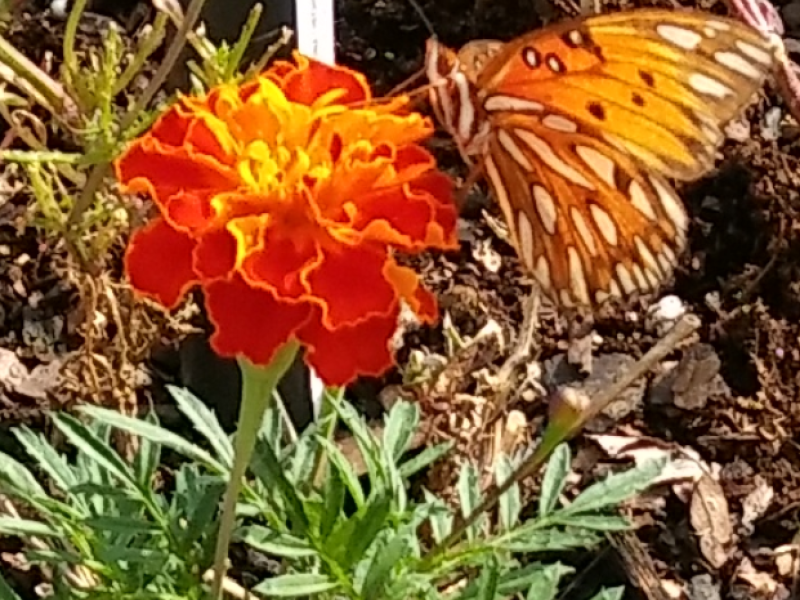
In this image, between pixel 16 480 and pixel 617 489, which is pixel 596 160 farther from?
pixel 16 480

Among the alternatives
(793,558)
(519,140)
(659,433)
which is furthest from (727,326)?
(519,140)

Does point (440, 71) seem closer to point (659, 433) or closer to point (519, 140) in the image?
point (519, 140)

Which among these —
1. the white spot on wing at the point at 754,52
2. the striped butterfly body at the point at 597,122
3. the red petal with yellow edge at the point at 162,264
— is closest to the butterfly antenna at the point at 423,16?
the striped butterfly body at the point at 597,122

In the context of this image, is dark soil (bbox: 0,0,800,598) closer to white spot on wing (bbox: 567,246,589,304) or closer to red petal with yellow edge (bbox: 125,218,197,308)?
white spot on wing (bbox: 567,246,589,304)

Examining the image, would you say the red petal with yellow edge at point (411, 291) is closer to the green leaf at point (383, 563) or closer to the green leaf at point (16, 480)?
the green leaf at point (383, 563)

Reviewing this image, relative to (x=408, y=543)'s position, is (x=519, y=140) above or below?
A: above

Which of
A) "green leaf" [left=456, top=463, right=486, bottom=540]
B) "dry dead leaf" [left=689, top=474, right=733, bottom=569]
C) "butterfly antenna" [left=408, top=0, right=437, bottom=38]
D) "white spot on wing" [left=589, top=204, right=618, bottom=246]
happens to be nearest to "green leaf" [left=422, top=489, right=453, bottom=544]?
"green leaf" [left=456, top=463, right=486, bottom=540]
